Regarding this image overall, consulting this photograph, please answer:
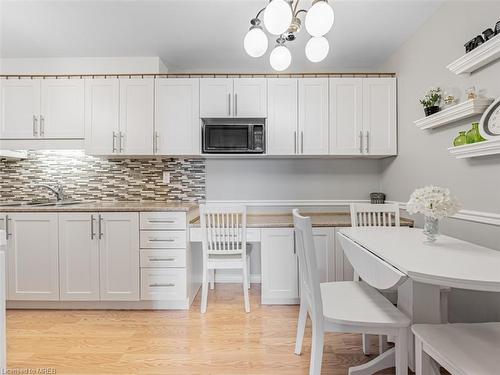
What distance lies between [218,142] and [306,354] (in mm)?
1965

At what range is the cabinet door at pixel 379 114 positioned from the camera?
2980 millimetres

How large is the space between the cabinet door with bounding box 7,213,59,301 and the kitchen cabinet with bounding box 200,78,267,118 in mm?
1771

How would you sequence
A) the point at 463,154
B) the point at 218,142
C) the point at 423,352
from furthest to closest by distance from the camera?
the point at 218,142, the point at 463,154, the point at 423,352

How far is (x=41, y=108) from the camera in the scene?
2.97m

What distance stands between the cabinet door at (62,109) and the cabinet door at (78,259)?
93 cm

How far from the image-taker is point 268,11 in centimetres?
138

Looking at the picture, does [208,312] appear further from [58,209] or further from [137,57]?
[137,57]

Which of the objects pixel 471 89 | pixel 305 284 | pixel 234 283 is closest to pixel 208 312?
pixel 234 283

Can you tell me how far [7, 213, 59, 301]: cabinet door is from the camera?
2623 millimetres

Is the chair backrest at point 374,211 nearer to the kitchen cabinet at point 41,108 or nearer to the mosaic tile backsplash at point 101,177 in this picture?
the mosaic tile backsplash at point 101,177

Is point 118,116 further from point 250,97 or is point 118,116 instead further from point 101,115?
point 250,97

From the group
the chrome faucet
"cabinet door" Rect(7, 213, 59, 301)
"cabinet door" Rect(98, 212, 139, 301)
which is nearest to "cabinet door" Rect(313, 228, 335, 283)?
"cabinet door" Rect(98, 212, 139, 301)


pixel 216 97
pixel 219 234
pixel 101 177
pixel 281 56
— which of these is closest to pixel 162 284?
pixel 219 234

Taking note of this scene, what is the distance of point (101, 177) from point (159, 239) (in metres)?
1.23
